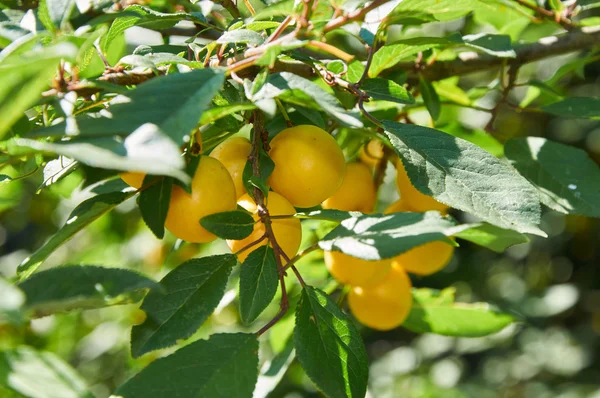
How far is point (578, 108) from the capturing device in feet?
3.55

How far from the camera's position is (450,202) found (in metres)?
0.71

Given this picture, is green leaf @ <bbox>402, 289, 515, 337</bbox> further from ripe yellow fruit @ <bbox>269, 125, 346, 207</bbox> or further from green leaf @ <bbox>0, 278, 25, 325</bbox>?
green leaf @ <bbox>0, 278, 25, 325</bbox>

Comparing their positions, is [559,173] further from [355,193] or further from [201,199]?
[201,199]

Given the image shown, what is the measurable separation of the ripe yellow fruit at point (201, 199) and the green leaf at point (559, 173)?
1.55ft

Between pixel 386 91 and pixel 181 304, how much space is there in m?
0.37

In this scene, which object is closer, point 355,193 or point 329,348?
point 329,348

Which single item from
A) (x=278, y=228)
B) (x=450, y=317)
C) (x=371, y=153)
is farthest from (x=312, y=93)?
(x=450, y=317)

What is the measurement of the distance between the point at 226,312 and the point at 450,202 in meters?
1.50

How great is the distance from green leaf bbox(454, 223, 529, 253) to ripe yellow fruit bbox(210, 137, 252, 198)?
28 cm

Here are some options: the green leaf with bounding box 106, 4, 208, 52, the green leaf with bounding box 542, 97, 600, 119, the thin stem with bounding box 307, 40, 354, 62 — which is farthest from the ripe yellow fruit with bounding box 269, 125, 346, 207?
the green leaf with bounding box 542, 97, 600, 119

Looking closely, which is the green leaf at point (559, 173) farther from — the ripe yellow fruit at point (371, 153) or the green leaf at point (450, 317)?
the green leaf at point (450, 317)

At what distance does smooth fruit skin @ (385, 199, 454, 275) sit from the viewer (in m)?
1.12

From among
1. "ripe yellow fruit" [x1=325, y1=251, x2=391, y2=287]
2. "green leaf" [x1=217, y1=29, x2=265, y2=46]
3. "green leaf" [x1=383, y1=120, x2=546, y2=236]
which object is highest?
"green leaf" [x1=217, y1=29, x2=265, y2=46]

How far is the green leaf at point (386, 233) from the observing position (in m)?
0.59
